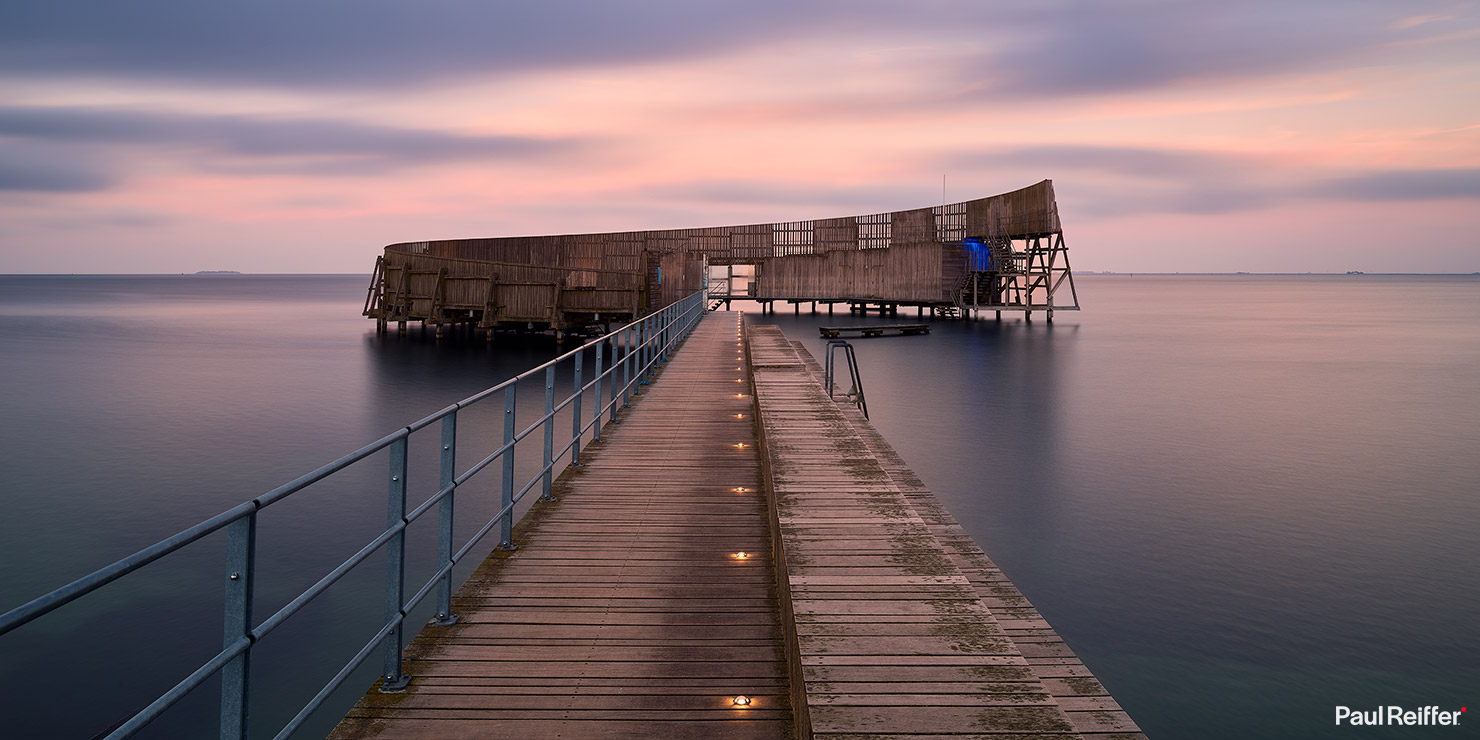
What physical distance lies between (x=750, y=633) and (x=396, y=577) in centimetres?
168

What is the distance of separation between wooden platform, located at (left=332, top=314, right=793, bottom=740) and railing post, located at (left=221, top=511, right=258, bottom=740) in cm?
89

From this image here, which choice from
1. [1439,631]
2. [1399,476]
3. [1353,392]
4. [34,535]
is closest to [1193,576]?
[1439,631]

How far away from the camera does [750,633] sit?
14.5 feet

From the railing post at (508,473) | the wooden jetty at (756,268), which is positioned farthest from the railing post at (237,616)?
the wooden jetty at (756,268)

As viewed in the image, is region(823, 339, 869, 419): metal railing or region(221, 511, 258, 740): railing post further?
region(823, 339, 869, 419): metal railing

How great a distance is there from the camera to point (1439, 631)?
934cm

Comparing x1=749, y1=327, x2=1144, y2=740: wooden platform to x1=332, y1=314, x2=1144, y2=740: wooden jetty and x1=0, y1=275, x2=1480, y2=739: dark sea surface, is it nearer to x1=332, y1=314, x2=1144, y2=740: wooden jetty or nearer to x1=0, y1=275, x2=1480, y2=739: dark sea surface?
x1=332, y1=314, x2=1144, y2=740: wooden jetty

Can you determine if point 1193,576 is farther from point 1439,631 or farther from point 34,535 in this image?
point 34,535

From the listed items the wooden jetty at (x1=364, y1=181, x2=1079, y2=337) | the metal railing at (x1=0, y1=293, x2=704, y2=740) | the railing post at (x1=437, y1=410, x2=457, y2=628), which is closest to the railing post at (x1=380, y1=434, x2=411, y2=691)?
the metal railing at (x1=0, y1=293, x2=704, y2=740)

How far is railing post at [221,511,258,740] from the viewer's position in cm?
247

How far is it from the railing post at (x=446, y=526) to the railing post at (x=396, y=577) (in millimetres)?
368

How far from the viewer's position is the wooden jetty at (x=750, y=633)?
3055 millimetres

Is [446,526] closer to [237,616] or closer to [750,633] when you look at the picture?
[750,633]

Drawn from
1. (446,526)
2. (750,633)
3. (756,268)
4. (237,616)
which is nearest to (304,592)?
(446,526)
